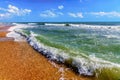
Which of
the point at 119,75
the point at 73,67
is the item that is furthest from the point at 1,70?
the point at 119,75

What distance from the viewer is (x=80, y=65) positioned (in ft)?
26.4

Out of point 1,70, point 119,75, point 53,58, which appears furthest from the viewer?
point 53,58

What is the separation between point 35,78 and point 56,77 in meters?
0.77

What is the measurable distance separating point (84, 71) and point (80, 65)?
563 mm

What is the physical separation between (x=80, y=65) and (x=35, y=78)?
83.1 inches

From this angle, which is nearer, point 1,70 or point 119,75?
point 119,75

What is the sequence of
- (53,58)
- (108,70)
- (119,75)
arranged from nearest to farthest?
1. (119,75)
2. (108,70)
3. (53,58)

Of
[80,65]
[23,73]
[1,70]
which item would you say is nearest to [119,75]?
[80,65]

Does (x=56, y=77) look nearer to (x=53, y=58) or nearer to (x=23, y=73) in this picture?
(x=23, y=73)

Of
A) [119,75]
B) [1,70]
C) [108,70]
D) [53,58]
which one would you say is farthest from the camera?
[53,58]

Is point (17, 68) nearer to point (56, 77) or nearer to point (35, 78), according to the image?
point (35, 78)

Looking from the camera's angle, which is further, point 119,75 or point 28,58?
point 28,58

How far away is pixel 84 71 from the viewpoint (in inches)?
296

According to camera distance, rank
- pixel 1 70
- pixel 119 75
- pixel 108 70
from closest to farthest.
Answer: pixel 119 75, pixel 108 70, pixel 1 70
